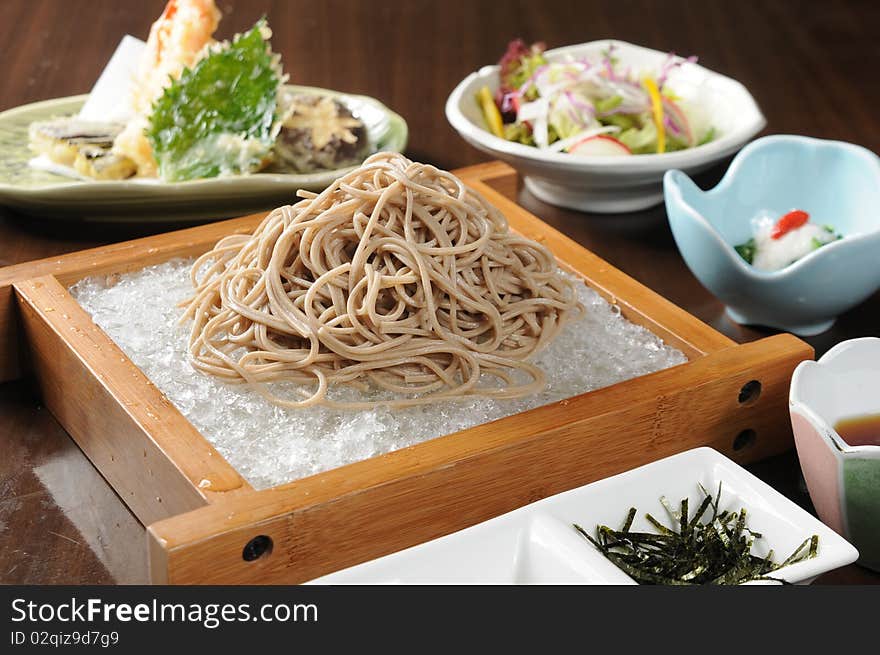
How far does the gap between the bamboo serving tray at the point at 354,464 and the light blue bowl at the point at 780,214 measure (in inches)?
6.5

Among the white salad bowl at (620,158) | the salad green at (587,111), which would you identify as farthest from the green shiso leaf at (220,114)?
the salad green at (587,111)

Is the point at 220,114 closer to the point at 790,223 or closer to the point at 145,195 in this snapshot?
the point at 145,195

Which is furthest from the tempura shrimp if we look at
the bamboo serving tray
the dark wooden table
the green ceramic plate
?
the bamboo serving tray

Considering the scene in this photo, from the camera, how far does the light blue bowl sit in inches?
81.4

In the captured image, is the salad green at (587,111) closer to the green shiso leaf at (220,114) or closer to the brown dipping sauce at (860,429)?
the green shiso leaf at (220,114)

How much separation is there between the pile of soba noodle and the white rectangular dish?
0.93 ft

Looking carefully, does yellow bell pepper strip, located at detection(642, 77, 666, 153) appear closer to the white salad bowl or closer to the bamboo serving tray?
the white salad bowl

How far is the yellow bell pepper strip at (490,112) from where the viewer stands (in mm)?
2829

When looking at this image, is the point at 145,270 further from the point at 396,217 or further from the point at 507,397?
the point at 507,397

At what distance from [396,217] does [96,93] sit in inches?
56.2

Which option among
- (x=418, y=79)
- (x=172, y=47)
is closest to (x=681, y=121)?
(x=418, y=79)

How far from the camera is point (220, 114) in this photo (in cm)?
269

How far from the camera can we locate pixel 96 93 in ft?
9.80

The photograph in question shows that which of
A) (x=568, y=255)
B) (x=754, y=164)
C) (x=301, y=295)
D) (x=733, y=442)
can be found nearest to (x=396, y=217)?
(x=301, y=295)
